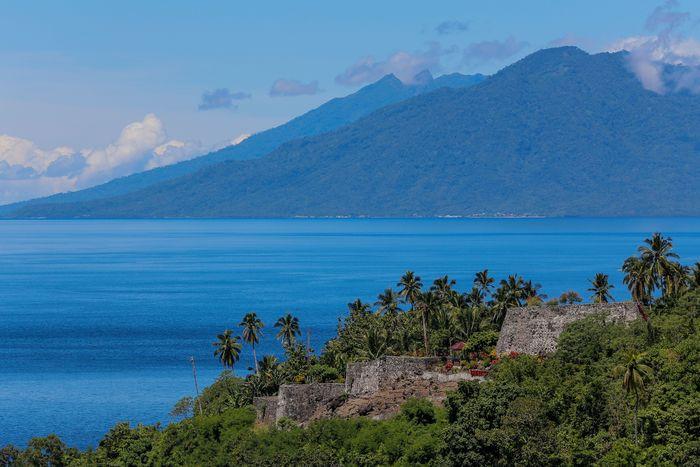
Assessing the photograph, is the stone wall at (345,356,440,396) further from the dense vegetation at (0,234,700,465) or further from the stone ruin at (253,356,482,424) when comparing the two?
the dense vegetation at (0,234,700,465)

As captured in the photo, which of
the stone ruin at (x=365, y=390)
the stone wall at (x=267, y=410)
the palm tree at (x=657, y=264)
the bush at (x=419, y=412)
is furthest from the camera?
the palm tree at (x=657, y=264)

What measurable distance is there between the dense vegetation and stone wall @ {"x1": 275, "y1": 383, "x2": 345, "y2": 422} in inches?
56.9

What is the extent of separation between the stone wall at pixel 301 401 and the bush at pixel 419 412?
19.8 ft

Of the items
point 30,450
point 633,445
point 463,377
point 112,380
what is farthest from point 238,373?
point 633,445

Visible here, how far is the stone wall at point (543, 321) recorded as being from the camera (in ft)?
247

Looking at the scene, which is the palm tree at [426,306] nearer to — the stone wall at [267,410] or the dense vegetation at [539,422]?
the dense vegetation at [539,422]

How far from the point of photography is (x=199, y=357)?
143 m

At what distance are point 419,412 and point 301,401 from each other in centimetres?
896

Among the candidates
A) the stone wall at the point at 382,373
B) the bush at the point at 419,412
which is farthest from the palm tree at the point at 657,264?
the bush at the point at 419,412

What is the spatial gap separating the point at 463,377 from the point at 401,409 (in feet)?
20.5

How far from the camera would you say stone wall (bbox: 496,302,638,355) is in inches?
2963

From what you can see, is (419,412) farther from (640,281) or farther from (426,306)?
(426,306)

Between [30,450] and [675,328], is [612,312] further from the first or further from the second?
[30,450]

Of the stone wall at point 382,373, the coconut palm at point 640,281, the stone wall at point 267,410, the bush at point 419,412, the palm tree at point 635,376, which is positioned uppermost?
the coconut palm at point 640,281
